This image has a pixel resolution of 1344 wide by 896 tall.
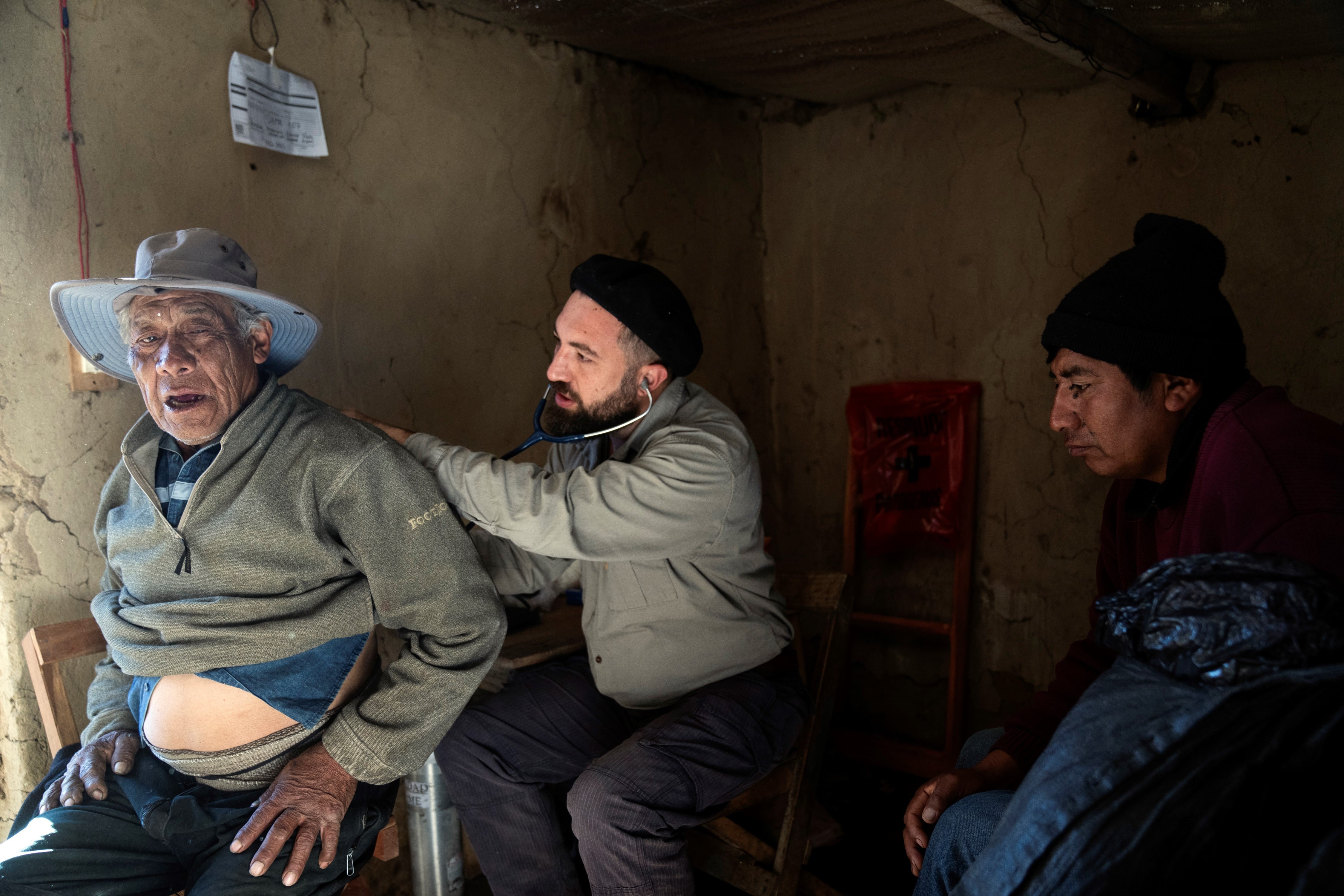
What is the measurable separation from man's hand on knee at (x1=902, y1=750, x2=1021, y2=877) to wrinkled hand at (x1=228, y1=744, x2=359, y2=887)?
90 cm

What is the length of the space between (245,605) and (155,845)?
410mm

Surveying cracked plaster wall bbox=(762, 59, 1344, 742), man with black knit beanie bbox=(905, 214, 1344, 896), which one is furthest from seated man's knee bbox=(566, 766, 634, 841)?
cracked plaster wall bbox=(762, 59, 1344, 742)

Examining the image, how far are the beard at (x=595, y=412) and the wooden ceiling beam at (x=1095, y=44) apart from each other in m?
0.93

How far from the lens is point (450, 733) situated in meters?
1.74

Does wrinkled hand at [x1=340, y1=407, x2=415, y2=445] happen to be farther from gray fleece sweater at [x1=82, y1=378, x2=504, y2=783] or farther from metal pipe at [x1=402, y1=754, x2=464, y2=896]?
metal pipe at [x1=402, y1=754, x2=464, y2=896]

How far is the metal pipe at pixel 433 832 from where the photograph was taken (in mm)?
1807

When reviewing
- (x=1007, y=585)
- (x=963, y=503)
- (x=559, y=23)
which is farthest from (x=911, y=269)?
(x=559, y=23)

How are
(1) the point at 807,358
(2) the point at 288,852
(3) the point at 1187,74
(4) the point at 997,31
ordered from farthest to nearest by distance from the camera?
1. (1) the point at 807,358
2. (3) the point at 1187,74
3. (4) the point at 997,31
4. (2) the point at 288,852

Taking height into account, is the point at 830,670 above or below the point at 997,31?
below

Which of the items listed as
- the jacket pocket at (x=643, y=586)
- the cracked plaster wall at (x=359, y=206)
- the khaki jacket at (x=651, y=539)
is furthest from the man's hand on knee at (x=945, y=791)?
the cracked plaster wall at (x=359, y=206)

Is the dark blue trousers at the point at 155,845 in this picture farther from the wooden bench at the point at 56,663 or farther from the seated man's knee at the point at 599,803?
the seated man's knee at the point at 599,803

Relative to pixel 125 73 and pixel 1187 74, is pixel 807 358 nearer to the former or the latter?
pixel 1187 74

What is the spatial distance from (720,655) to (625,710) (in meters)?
0.28

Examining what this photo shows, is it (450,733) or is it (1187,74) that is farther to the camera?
(1187,74)
